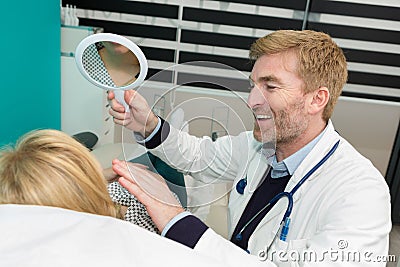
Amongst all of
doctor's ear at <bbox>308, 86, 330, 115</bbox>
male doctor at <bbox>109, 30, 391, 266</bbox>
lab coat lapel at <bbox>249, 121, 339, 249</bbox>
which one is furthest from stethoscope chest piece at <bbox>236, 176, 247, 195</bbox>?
doctor's ear at <bbox>308, 86, 330, 115</bbox>

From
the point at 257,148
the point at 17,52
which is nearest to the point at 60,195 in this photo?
the point at 257,148

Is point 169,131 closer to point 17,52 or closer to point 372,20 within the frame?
point 17,52

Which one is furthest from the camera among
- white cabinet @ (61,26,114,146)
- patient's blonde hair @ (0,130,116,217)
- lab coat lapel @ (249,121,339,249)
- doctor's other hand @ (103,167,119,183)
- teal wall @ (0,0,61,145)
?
white cabinet @ (61,26,114,146)

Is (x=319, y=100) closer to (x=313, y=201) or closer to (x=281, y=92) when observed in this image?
(x=281, y=92)

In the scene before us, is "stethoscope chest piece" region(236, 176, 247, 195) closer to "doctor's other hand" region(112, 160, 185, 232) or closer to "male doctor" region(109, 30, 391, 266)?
"male doctor" region(109, 30, 391, 266)

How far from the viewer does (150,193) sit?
3.05 ft

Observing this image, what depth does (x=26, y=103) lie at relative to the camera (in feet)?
7.10

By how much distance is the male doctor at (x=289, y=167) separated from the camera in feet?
3.06

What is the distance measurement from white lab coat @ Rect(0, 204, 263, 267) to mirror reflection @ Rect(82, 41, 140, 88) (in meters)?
0.43

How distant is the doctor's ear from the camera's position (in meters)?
1.17

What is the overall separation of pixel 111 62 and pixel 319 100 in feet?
2.09

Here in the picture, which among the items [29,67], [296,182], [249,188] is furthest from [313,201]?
[29,67]

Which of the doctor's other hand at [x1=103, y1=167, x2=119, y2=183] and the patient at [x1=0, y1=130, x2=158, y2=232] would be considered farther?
the doctor's other hand at [x1=103, y1=167, x2=119, y2=183]

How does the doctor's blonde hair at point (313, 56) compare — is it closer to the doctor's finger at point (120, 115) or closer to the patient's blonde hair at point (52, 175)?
the doctor's finger at point (120, 115)
